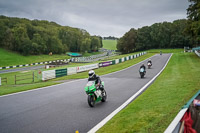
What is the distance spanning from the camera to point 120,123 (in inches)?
241

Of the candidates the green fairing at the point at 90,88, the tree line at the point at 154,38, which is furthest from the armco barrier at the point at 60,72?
the tree line at the point at 154,38

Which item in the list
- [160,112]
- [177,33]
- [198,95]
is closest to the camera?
[198,95]

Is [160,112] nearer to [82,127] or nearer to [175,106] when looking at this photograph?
[175,106]

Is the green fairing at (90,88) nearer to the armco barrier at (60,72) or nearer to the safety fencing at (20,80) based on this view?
the safety fencing at (20,80)

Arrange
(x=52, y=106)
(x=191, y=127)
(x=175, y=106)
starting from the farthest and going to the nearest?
(x=52, y=106) < (x=175, y=106) < (x=191, y=127)

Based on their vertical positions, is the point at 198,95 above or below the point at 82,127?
above

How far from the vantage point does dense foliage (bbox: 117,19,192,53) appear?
103125 mm

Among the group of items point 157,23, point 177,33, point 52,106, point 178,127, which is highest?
point 157,23

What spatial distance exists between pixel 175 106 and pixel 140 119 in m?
2.00

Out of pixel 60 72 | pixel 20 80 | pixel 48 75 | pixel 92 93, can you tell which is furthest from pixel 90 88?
pixel 20 80

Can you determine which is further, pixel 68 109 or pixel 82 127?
pixel 68 109

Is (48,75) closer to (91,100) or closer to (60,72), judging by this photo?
(60,72)

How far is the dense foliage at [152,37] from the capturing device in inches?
4060

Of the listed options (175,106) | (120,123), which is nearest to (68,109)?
(120,123)
